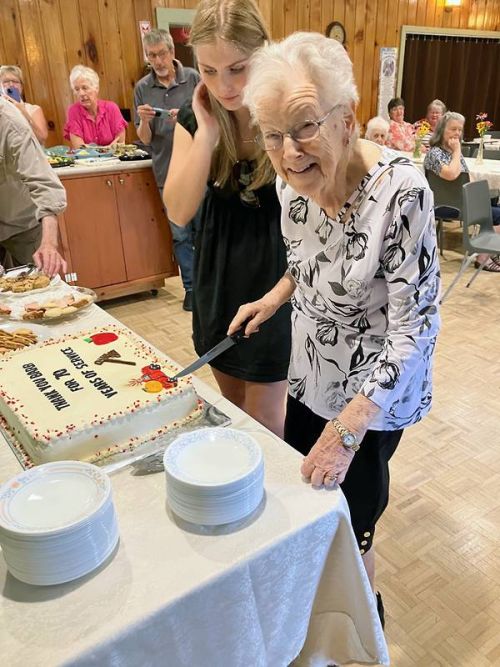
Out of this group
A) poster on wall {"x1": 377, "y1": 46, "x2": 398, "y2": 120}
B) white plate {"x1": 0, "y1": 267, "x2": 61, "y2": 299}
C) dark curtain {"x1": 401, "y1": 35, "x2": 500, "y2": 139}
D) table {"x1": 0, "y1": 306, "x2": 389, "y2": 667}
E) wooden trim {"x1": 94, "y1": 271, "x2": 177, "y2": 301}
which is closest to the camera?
table {"x1": 0, "y1": 306, "x2": 389, "y2": 667}

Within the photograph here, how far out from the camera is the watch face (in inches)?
34.3

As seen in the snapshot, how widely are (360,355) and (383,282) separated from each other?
152 mm

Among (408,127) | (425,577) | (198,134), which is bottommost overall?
(425,577)

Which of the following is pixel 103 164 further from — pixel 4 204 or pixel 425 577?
pixel 425 577

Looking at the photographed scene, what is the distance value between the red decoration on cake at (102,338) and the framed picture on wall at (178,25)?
440 cm

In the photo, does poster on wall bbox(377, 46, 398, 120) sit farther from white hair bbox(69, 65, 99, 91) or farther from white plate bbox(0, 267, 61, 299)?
white plate bbox(0, 267, 61, 299)

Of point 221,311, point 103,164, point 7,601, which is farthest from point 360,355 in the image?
point 103,164

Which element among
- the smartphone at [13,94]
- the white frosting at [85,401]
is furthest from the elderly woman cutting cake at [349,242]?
the smartphone at [13,94]

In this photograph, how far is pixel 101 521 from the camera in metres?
0.73

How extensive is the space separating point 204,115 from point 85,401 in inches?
29.0

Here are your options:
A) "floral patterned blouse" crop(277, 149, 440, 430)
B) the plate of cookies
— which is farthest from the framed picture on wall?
"floral patterned blouse" crop(277, 149, 440, 430)

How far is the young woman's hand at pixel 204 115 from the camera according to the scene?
4.25ft

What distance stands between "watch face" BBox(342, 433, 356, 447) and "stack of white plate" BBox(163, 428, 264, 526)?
5.6 inches

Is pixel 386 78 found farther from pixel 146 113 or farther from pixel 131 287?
pixel 131 287
